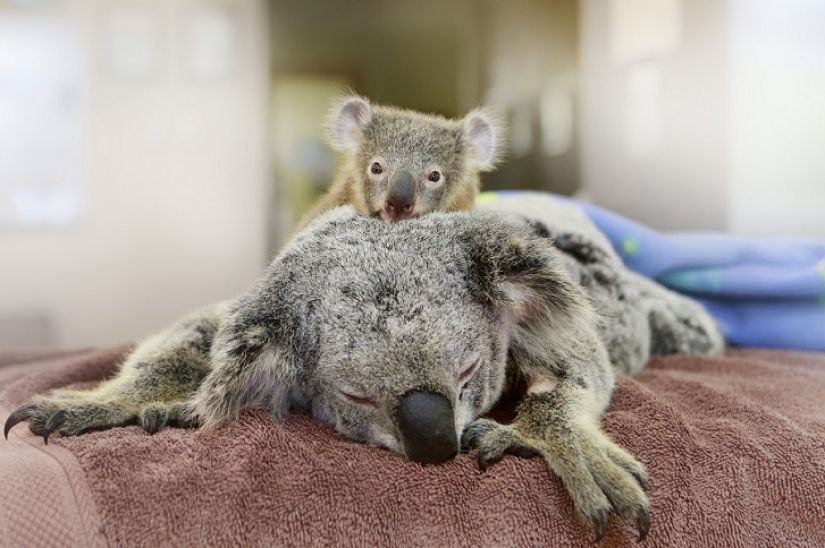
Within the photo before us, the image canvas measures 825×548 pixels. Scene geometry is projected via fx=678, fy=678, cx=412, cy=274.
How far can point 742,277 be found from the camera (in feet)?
7.39

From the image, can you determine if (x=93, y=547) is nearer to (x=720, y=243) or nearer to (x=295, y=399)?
(x=295, y=399)

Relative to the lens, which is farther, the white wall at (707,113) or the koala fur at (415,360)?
the white wall at (707,113)

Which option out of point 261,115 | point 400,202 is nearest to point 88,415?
point 400,202

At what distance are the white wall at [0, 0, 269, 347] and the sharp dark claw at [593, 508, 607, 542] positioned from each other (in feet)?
7.30

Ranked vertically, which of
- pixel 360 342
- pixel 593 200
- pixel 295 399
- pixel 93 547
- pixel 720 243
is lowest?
pixel 93 547

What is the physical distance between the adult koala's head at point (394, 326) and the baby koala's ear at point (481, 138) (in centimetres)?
83

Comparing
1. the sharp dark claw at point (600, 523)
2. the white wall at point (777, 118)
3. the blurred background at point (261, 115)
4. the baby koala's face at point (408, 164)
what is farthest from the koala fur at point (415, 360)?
the white wall at point (777, 118)

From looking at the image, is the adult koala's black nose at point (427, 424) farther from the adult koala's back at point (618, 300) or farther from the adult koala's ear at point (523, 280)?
the adult koala's back at point (618, 300)

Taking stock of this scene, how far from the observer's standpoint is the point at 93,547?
2.86ft

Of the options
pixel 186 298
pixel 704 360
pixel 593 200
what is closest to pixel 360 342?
pixel 704 360

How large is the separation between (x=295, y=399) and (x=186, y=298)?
200cm

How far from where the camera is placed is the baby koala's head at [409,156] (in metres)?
1.62

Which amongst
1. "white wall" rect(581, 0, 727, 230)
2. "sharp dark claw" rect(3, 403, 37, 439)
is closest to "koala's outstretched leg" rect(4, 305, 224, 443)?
"sharp dark claw" rect(3, 403, 37, 439)

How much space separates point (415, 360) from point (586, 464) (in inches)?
11.2
